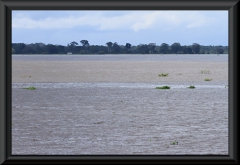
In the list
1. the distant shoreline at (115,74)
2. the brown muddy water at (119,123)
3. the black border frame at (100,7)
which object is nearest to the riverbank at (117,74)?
the distant shoreline at (115,74)

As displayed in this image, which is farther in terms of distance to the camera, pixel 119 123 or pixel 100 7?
pixel 119 123

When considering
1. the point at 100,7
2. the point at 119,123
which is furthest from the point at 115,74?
the point at 100,7

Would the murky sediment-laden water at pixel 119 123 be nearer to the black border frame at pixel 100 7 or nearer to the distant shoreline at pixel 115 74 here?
the black border frame at pixel 100 7

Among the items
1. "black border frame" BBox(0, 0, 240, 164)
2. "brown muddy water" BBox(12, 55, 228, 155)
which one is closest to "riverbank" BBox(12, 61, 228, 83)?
"brown muddy water" BBox(12, 55, 228, 155)

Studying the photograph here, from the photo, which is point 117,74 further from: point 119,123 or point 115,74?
point 119,123

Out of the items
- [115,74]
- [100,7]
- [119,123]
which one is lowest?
[119,123]

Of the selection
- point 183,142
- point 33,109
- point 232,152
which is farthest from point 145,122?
point 232,152

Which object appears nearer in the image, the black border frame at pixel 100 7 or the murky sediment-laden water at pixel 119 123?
the black border frame at pixel 100 7

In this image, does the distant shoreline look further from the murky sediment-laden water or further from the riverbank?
the murky sediment-laden water

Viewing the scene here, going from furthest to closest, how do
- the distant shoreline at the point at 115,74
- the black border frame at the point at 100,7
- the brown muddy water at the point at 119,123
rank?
the distant shoreline at the point at 115,74 → the brown muddy water at the point at 119,123 → the black border frame at the point at 100,7

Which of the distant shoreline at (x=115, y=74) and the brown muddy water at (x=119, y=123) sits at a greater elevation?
the distant shoreline at (x=115, y=74)

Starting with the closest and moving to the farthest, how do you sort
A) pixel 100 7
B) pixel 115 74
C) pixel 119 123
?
pixel 100 7
pixel 119 123
pixel 115 74

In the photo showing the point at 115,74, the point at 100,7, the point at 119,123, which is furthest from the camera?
the point at 115,74
